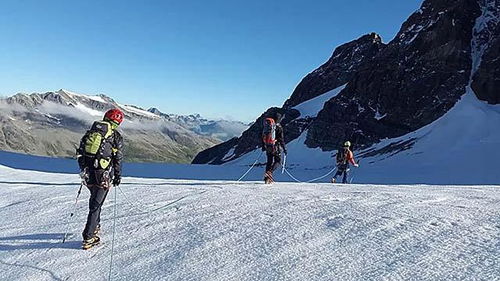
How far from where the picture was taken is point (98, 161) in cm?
807

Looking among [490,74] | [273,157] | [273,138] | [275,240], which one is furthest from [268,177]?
[490,74]

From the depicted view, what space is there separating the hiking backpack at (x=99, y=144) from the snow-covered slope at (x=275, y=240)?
1.74 metres

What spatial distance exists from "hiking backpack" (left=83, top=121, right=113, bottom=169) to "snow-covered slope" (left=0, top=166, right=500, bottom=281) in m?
1.74

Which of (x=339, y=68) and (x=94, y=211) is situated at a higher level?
(x=339, y=68)

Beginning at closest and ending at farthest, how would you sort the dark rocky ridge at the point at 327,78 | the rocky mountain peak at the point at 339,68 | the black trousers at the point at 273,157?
the black trousers at the point at 273,157 < the dark rocky ridge at the point at 327,78 < the rocky mountain peak at the point at 339,68

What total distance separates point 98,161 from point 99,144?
34 centimetres

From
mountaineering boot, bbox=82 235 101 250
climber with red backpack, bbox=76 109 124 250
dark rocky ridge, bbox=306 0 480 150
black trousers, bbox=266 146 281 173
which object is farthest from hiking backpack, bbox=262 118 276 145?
dark rocky ridge, bbox=306 0 480 150

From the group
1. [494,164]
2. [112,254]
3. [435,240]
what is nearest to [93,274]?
[112,254]

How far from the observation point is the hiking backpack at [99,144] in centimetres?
798

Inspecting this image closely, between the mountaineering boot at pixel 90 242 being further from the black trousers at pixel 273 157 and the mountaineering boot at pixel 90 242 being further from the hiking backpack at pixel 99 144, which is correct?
the black trousers at pixel 273 157

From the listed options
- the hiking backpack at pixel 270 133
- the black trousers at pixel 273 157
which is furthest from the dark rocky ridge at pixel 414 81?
the hiking backpack at pixel 270 133

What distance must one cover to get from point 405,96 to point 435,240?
73026mm

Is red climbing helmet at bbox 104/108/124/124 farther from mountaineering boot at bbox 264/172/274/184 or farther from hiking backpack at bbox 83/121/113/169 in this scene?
mountaineering boot at bbox 264/172/274/184

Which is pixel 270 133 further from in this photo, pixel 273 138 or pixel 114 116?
pixel 114 116
